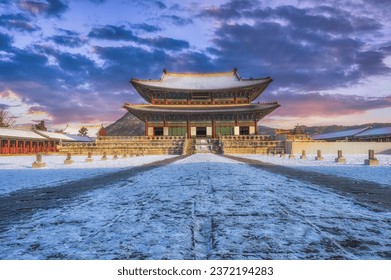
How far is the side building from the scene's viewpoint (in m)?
34.0

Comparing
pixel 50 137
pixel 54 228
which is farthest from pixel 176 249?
pixel 50 137

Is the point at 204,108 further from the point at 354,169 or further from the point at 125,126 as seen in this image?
the point at 125,126

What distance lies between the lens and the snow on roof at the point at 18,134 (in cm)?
3075

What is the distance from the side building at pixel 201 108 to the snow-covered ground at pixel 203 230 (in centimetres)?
3004

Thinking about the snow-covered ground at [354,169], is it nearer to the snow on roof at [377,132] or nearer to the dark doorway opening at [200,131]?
the dark doorway opening at [200,131]

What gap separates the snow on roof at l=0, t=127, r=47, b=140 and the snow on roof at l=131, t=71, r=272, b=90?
52.9 feet

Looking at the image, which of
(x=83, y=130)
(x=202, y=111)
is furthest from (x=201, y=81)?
(x=83, y=130)

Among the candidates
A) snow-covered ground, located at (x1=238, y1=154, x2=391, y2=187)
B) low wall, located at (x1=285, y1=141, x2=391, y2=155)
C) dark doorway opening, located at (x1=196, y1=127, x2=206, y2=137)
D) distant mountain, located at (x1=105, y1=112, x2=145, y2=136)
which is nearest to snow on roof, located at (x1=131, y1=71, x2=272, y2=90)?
dark doorway opening, located at (x1=196, y1=127, x2=206, y2=137)

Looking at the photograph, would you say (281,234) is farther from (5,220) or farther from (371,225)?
(5,220)

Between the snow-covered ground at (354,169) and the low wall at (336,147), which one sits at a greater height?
the low wall at (336,147)

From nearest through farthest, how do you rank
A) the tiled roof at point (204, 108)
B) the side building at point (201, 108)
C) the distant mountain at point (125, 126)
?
the tiled roof at point (204, 108) < the side building at point (201, 108) < the distant mountain at point (125, 126)

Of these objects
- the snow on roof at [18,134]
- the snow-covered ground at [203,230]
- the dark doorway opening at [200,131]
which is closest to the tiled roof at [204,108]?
the dark doorway opening at [200,131]
